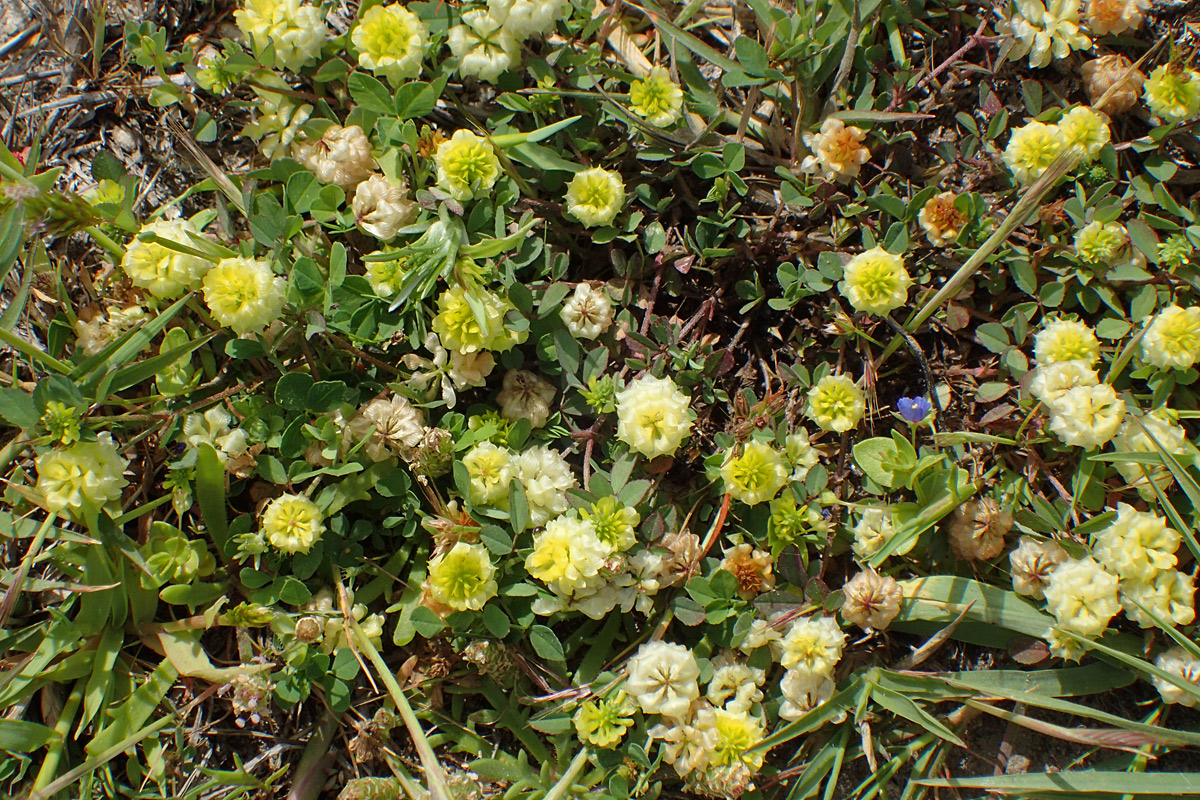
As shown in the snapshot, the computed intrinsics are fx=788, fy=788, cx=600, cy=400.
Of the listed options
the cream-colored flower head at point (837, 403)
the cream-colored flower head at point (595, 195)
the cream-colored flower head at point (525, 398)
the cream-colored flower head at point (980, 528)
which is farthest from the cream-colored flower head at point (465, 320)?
the cream-colored flower head at point (980, 528)

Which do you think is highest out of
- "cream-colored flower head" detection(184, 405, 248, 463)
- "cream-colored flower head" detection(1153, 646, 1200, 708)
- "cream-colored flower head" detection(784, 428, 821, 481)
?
"cream-colored flower head" detection(184, 405, 248, 463)

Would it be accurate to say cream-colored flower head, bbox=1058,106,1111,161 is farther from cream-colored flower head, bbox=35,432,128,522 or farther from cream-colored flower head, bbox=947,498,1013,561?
cream-colored flower head, bbox=35,432,128,522

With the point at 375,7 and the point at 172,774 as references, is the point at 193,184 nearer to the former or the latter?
the point at 375,7

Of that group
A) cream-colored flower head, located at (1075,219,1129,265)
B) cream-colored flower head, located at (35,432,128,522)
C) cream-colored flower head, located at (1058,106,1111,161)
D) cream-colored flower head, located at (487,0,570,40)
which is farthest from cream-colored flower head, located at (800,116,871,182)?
cream-colored flower head, located at (35,432,128,522)

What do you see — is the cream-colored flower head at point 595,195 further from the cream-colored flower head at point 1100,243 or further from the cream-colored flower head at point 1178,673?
the cream-colored flower head at point 1178,673

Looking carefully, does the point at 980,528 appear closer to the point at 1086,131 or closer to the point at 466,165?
the point at 1086,131
